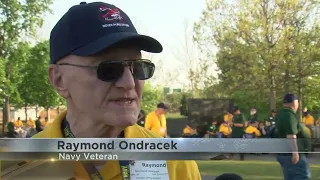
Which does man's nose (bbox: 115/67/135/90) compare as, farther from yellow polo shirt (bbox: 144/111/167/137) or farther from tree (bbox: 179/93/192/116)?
tree (bbox: 179/93/192/116)

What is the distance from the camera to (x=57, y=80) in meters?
1.09

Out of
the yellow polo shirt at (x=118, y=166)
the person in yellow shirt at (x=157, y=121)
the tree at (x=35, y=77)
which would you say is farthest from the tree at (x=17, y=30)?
the yellow polo shirt at (x=118, y=166)

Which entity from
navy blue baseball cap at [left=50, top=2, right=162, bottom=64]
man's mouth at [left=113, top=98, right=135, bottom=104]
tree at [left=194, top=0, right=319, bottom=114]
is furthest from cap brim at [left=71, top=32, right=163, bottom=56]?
tree at [left=194, top=0, right=319, bottom=114]

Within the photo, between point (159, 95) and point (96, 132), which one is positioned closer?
point (96, 132)

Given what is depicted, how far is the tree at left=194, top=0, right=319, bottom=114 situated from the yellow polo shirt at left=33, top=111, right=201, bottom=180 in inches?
677

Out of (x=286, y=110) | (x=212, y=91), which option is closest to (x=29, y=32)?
(x=212, y=91)

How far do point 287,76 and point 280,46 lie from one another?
1.32 meters

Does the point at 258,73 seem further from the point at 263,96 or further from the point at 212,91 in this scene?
the point at 212,91

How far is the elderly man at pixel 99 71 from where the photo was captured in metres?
1.02

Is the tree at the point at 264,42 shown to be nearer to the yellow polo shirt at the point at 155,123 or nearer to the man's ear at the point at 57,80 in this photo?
the yellow polo shirt at the point at 155,123

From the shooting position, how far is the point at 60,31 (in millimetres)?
1091

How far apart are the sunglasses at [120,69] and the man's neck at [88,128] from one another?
116 mm

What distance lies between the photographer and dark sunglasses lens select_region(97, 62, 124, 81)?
1006 mm

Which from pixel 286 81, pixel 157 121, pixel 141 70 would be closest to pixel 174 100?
pixel 286 81
